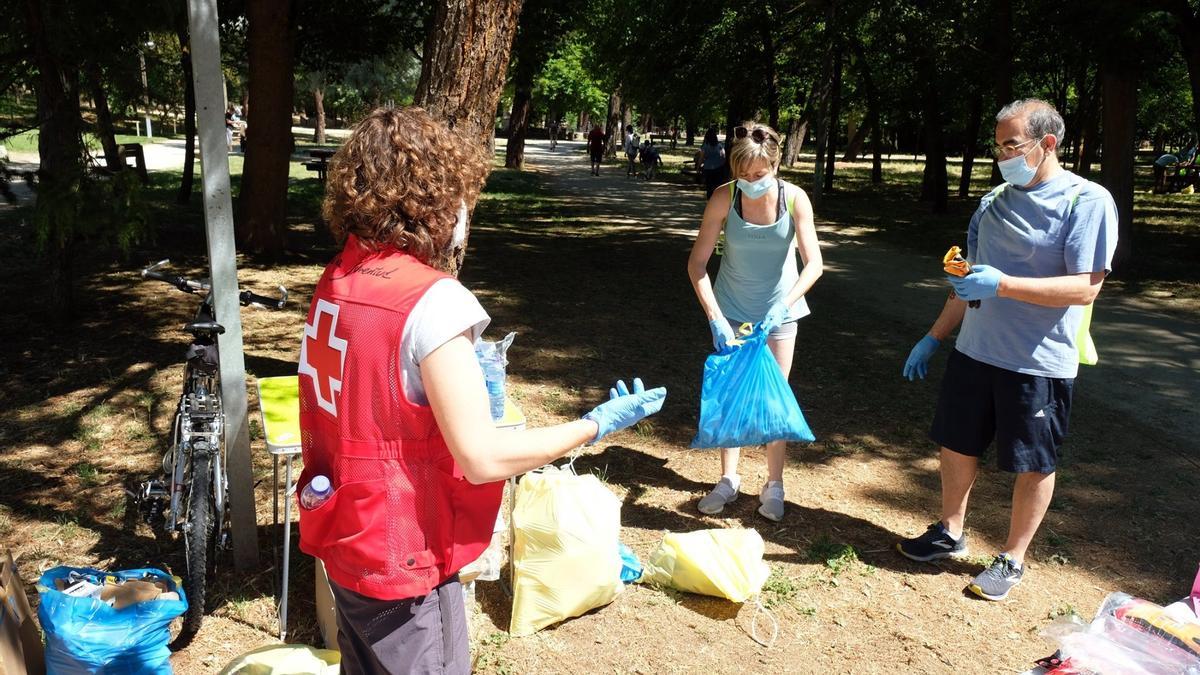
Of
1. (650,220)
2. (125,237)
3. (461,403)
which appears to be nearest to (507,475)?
(461,403)

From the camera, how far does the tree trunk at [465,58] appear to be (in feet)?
12.5

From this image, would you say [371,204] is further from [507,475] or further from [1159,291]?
[1159,291]

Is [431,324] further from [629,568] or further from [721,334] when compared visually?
[721,334]

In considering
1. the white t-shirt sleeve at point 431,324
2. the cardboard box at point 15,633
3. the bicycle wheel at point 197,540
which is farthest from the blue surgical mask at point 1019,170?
the cardboard box at point 15,633

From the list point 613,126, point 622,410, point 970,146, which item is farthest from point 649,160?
point 622,410

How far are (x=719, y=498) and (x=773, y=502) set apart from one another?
10.3 inches

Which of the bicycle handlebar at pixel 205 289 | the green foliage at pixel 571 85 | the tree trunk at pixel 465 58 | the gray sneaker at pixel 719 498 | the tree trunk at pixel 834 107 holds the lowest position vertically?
the gray sneaker at pixel 719 498

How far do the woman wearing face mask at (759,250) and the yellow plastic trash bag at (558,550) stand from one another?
1041 millimetres

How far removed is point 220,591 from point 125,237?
338 centimetres

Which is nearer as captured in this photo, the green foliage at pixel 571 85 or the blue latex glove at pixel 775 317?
the blue latex glove at pixel 775 317

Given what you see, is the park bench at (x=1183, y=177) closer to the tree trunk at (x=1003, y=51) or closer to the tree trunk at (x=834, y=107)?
the tree trunk at (x=834, y=107)

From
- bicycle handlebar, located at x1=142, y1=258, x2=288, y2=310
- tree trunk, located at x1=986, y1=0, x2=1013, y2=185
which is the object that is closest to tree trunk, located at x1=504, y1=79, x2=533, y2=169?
tree trunk, located at x1=986, y1=0, x2=1013, y2=185

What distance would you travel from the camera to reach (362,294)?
1624mm

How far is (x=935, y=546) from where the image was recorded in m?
3.91
